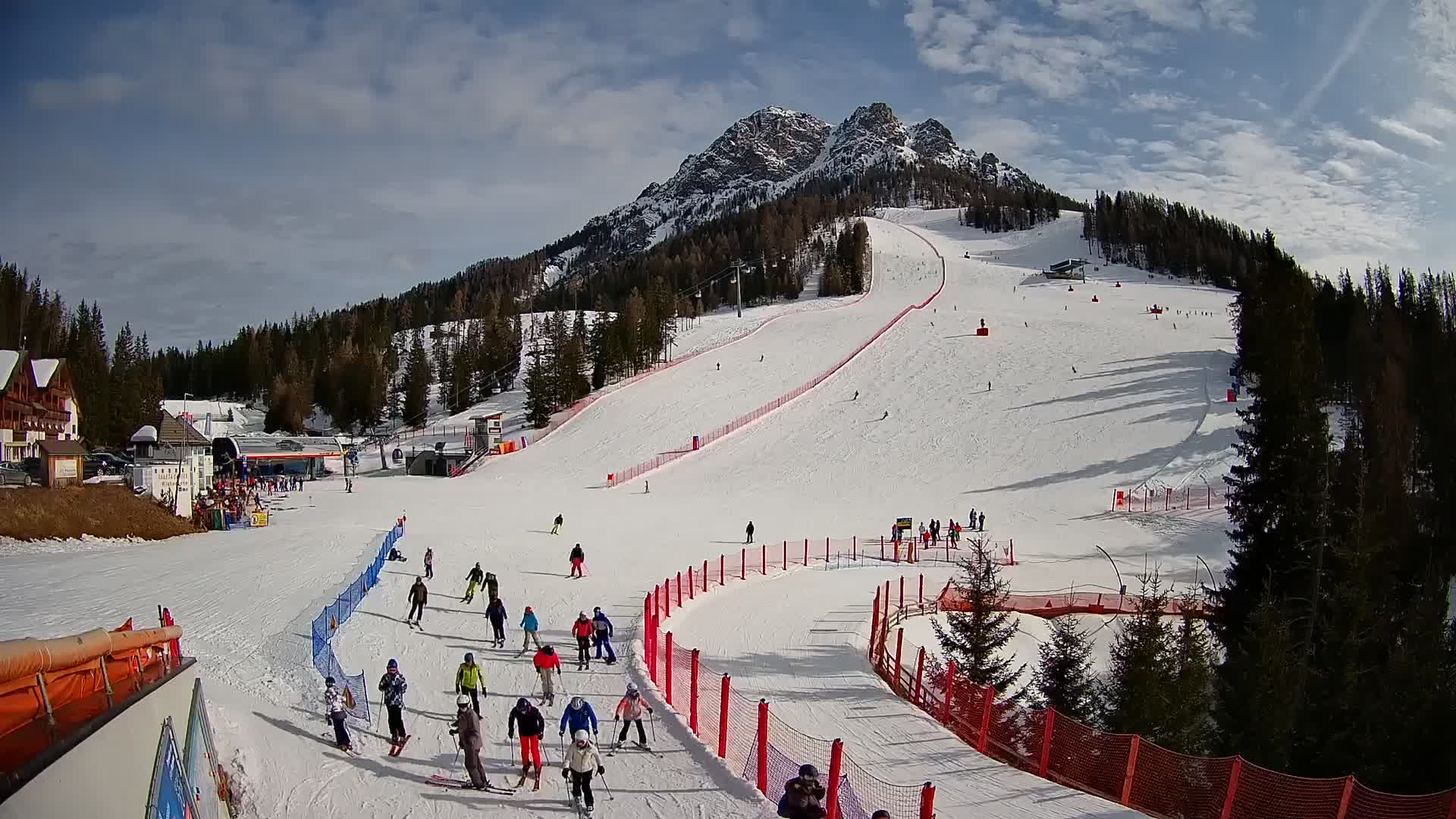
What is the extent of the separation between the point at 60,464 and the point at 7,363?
13.4 m

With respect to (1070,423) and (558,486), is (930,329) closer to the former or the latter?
(1070,423)

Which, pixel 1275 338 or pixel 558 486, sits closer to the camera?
pixel 1275 338

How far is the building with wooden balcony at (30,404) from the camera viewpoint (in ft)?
131

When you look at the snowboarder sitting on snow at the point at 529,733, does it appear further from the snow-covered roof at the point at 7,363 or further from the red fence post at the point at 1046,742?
the snow-covered roof at the point at 7,363

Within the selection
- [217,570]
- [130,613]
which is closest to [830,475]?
[217,570]

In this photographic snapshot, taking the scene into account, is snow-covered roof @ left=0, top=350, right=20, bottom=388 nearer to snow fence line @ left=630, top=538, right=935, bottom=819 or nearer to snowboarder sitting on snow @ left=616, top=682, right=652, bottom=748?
snow fence line @ left=630, top=538, right=935, bottom=819

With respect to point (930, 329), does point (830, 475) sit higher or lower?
lower

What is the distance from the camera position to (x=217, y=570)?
2394cm

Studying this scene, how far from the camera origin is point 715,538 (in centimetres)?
3272

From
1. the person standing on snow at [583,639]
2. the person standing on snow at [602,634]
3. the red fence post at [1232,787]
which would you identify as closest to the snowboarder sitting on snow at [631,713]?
the person standing on snow at [583,639]

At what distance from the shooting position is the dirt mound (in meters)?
26.4

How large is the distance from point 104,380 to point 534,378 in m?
40.2

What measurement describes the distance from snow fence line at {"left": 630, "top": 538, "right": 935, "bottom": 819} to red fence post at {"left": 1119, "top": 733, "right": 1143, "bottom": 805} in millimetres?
2402

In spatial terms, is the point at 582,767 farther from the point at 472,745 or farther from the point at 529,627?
the point at 529,627
